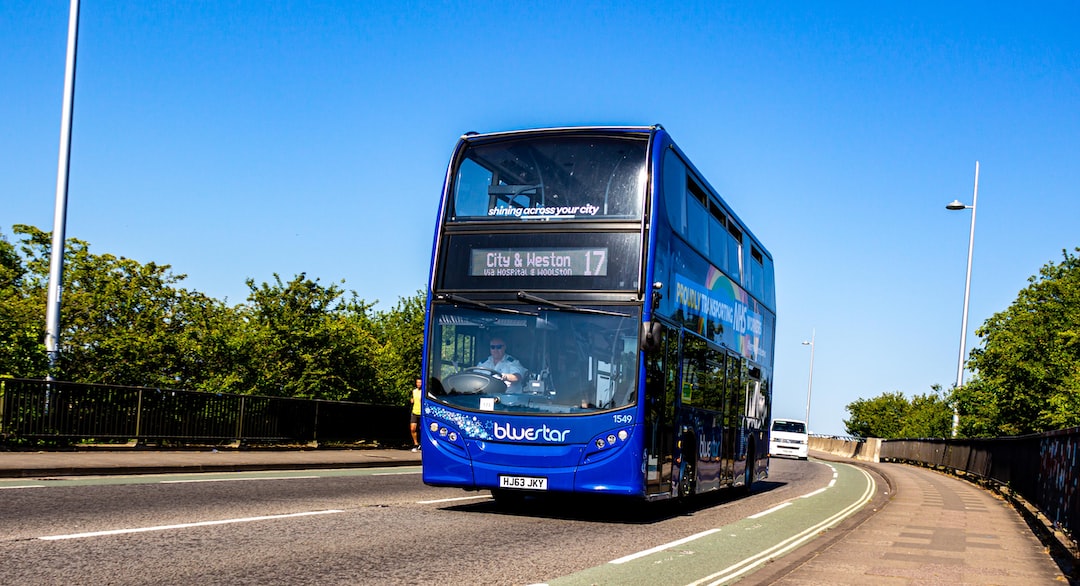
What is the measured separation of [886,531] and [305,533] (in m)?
7.26

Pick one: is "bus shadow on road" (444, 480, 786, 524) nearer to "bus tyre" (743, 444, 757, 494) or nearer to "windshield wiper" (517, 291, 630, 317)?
"bus tyre" (743, 444, 757, 494)

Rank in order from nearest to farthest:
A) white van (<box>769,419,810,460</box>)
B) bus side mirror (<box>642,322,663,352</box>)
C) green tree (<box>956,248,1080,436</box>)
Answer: bus side mirror (<box>642,322,663,352</box>) < green tree (<box>956,248,1080,436</box>) < white van (<box>769,419,810,460</box>)

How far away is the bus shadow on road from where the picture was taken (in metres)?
13.6

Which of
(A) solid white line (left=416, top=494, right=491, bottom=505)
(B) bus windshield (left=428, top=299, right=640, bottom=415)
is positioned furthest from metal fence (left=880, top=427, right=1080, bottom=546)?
(A) solid white line (left=416, top=494, right=491, bottom=505)

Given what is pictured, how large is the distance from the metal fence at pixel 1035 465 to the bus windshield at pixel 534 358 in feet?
16.8

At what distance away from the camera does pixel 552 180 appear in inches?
512

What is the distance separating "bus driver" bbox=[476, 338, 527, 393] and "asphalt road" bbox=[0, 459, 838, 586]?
1590 mm

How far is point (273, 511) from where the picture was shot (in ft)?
38.4

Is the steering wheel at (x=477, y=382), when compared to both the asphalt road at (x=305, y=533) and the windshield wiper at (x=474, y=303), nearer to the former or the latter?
the windshield wiper at (x=474, y=303)

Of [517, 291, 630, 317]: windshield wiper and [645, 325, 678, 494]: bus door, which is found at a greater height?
[517, 291, 630, 317]: windshield wiper

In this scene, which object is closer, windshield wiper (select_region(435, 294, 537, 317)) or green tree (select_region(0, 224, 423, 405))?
windshield wiper (select_region(435, 294, 537, 317))

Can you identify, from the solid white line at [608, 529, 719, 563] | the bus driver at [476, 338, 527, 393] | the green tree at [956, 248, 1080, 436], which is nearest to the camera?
the solid white line at [608, 529, 719, 563]

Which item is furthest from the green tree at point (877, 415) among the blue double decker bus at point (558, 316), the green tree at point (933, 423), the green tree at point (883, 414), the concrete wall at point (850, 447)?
the blue double decker bus at point (558, 316)

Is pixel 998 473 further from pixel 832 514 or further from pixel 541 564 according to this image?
pixel 541 564
